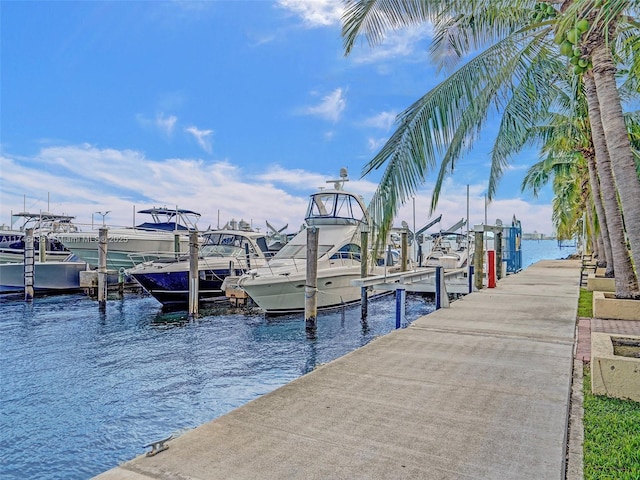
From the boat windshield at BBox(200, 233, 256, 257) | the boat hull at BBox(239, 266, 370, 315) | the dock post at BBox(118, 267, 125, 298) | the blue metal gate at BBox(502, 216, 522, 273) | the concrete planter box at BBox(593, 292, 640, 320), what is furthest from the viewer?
the blue metal gate at BBox(502, 216, 522, 273)

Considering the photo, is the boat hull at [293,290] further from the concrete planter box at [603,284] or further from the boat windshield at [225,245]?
the concrete planter box at [603,284]

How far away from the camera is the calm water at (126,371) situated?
536cm

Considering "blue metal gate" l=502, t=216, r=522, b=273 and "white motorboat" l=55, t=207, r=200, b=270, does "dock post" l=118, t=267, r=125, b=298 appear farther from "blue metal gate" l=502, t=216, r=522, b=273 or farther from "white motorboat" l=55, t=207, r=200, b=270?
"blue metal gate" l=502, t=216, r=522, b=273

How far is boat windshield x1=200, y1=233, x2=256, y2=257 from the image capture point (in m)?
18.5

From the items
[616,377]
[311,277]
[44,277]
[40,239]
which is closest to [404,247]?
[311,277]

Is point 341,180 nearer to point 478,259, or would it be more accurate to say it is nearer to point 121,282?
point 478,259

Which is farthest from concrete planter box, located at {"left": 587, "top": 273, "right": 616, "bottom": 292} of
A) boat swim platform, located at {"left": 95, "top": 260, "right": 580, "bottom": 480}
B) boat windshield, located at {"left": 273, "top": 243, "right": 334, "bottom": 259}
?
boat windshield, located at {"left": 273, "top": 243, "right": 334, "bottom": 259}

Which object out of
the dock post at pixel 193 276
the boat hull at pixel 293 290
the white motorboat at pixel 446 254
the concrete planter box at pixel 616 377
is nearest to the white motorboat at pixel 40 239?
the dock post at pixel 193 276

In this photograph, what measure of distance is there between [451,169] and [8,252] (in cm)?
2450

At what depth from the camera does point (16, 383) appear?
25.6 feet

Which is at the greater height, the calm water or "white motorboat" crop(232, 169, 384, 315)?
"white motorboat" crop(232, 169, 384, 315)

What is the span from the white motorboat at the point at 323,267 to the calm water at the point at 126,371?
611 mm

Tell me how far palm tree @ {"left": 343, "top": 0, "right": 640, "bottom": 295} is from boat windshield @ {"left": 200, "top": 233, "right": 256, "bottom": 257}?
12.4 metres

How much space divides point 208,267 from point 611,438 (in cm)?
1531
